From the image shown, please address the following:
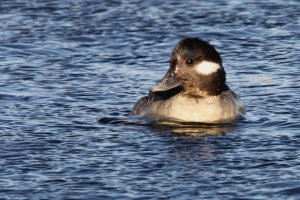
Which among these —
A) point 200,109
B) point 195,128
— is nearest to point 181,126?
point 195,128

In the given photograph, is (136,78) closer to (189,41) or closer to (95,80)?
(95,80)

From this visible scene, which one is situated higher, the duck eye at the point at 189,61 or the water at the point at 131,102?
the duck eye at the point at 189,61

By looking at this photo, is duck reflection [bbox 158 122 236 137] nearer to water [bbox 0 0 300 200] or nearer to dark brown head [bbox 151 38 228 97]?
water [bbox 0 0 300 200]

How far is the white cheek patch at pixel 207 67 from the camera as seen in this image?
47.5ft

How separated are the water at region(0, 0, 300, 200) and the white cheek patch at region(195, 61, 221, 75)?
70 centimetres

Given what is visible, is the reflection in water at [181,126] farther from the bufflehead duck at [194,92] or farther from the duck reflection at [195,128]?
the bufflehead duck at [194,92]

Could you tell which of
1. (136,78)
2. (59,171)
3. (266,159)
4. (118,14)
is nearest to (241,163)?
(266,159)

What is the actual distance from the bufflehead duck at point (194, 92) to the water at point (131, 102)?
0.87ft

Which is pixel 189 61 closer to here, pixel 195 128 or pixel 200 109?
pixel 200 109

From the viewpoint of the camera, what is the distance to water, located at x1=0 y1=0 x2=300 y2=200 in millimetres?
11562

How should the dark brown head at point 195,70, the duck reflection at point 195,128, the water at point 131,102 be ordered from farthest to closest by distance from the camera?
the dark brown head at point 195,70 < the duck reflection at point 195,128 < the water at point 131,102

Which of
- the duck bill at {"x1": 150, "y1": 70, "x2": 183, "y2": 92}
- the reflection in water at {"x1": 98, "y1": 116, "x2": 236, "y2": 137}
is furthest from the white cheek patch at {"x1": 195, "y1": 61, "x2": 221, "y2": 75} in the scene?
the reflection in water at {"x1": 98, "y1": 116, "x2": 236, "y2": 137}

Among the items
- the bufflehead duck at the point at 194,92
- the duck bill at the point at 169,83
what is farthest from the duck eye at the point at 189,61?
the duck bill at the point at 169,83

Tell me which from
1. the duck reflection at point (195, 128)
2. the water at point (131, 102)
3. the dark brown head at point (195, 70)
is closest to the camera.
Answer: the water at point (131, 102)
